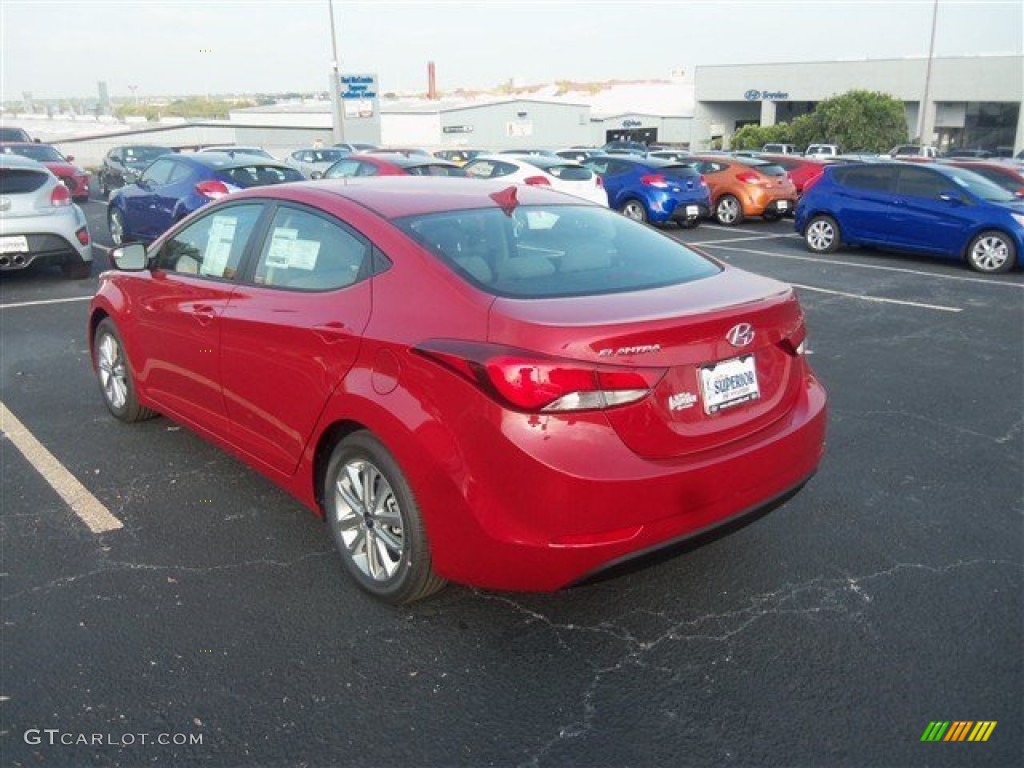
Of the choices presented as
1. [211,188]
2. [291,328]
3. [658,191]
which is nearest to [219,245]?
[291,328]

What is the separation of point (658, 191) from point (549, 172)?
7.14 feet

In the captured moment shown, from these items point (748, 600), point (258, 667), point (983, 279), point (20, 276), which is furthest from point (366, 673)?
point (983, 279)

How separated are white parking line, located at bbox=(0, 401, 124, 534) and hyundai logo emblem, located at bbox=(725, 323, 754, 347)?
9.66 ft

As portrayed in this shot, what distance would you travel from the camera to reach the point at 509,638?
3.20m

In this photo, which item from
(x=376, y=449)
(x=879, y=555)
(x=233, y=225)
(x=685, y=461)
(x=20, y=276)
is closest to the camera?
(x=685, y=461)

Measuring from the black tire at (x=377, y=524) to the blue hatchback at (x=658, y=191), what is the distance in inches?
547

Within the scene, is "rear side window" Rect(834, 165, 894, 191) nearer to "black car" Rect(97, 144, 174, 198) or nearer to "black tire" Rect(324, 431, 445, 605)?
"black tire" Rect(324, 431, 445, 605)

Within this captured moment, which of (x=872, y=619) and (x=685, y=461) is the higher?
(x=685, y=461)

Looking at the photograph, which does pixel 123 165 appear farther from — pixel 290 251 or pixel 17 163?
pixel 290 251

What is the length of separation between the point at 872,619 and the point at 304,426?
93.2 inches

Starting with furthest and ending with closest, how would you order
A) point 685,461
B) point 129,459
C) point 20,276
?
1. point 20,276
2. point 129,459
3. point 685,461

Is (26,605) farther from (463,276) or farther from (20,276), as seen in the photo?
(20,276)

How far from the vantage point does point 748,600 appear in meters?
3.46

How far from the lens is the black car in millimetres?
20797
